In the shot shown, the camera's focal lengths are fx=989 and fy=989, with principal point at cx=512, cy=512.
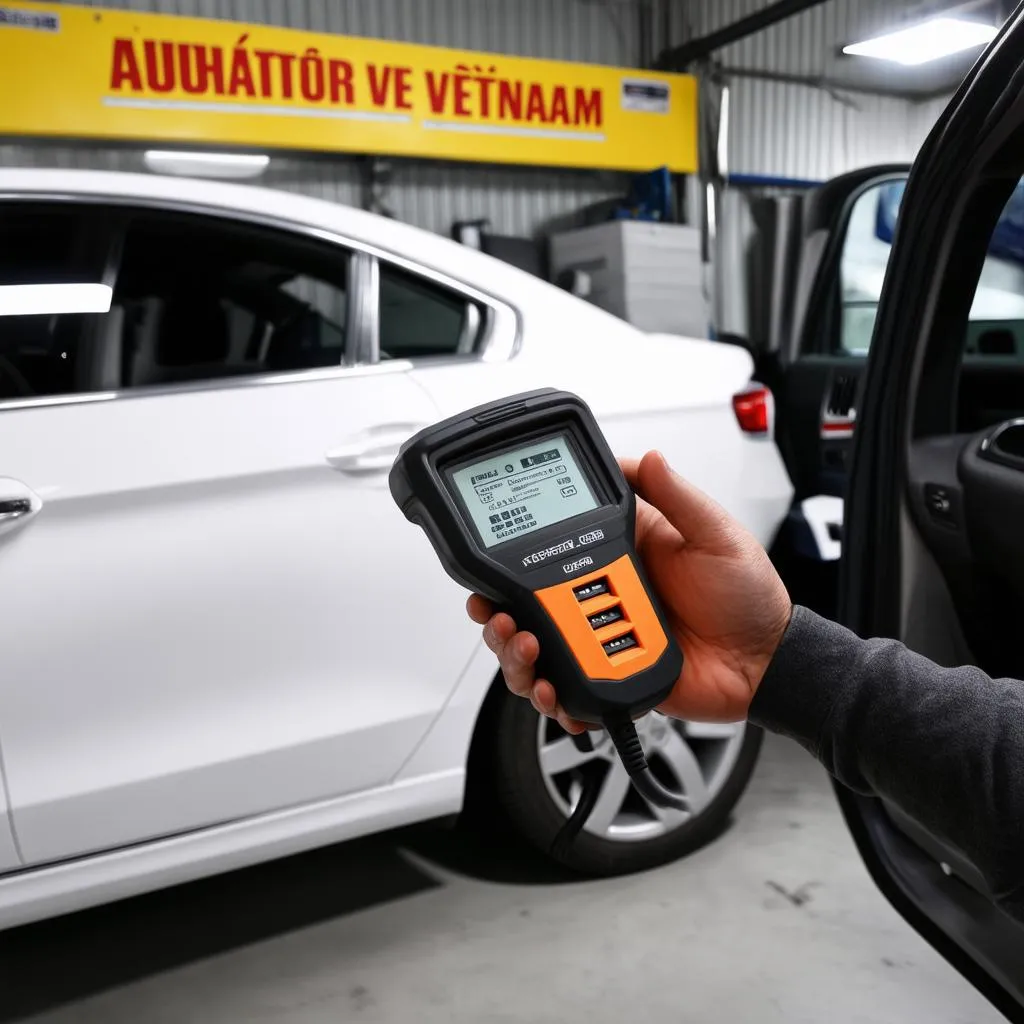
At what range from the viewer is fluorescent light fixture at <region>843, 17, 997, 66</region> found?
5.28 m

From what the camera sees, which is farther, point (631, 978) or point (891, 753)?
point (631, 978)

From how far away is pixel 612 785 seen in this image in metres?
1.82

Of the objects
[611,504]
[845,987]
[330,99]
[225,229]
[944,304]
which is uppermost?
[330,99]

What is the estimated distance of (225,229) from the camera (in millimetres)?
1587

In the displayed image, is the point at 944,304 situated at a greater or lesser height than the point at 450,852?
greater

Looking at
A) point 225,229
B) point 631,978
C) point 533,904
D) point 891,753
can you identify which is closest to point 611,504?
point 891,753

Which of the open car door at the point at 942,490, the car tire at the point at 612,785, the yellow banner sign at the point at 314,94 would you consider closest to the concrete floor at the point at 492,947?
the car tire at the point at 612,785

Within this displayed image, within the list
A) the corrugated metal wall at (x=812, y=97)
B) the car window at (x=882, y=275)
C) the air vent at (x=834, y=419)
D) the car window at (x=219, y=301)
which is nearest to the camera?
the car window at (x=219, y=301)

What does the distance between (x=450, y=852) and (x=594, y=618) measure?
4.52 ft

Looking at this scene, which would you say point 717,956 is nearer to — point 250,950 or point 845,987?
point 845,987

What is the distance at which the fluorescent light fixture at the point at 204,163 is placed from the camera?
14.5 feet

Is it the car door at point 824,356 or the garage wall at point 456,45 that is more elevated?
the garage wall at point 456,45

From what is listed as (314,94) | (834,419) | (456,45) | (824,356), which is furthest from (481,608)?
(456,45)

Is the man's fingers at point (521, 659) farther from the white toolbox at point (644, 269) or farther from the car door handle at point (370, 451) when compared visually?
the white toolbox at point (644, 269)
